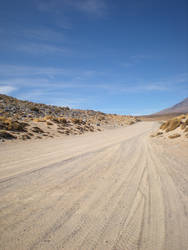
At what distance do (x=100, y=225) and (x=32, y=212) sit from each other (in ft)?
4.04

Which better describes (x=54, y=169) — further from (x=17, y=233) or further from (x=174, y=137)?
(x=174, y=137)

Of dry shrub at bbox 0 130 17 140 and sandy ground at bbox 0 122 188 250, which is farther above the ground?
dry shrub at bbox 0 130 17 140

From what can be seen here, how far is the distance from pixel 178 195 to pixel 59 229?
2667 millimetres

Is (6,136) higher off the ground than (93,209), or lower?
higher

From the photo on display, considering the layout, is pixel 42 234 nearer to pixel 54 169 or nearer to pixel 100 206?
pixel 100 206

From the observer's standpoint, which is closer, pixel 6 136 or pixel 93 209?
pixel 93 209

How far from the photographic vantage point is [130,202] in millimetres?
3244

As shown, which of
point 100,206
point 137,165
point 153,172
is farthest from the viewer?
point 137,165

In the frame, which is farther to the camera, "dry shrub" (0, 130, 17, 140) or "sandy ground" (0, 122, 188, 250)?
"dry shrub" (0, 130, 17, 140)

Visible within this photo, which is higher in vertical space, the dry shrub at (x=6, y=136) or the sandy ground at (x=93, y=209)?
the dry shrub at (x=6, y=136)

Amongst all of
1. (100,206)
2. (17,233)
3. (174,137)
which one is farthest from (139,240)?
(174,137)

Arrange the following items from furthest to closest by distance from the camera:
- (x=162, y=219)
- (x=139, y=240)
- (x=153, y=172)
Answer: (x=153, y=172)
(x=162, y=219)
(x=139, y=240)

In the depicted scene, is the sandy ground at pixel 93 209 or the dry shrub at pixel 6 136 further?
the dry shrub at pixel 6 136

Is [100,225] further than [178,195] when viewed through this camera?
No
